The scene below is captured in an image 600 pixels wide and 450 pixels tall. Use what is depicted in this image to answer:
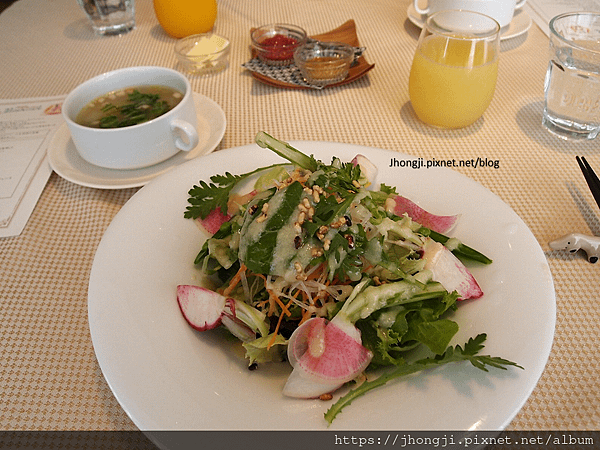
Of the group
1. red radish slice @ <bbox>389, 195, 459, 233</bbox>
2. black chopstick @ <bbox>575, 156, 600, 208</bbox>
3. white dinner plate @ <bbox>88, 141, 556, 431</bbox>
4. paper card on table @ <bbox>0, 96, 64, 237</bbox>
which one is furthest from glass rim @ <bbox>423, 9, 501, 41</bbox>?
paper card on table @ <bbox>0, 96, 64, 237</bbox>

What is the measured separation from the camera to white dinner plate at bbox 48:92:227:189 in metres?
1.21

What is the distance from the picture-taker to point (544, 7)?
7.14ft

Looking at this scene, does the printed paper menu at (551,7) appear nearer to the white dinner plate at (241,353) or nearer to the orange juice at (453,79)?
the orange juice at (453,79)

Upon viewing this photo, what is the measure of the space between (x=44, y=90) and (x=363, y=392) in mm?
1764

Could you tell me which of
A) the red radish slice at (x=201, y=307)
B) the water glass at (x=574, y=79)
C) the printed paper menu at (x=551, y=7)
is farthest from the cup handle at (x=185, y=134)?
the printed paper menu at (x=551, y=7)

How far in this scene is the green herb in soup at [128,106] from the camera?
129 centimetres

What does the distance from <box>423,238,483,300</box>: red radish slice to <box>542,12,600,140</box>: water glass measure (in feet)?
3.00

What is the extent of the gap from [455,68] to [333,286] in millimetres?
929

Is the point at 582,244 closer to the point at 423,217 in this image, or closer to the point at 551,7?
the point at 423,217

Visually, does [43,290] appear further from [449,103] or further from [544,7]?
[544,7]

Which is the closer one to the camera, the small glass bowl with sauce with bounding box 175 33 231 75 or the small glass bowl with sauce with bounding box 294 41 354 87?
the small glass bowl with sauce with bounding box 294 41 354 87

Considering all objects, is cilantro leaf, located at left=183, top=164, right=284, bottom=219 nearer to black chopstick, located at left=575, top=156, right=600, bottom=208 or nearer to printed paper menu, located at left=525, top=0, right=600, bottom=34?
black chopstick, located at left=575, top=156, right=600, bottom=208

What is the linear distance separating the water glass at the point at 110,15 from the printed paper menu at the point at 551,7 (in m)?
1.96

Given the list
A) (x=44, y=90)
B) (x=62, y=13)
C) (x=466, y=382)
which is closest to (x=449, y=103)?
(x=466, y=382)
